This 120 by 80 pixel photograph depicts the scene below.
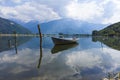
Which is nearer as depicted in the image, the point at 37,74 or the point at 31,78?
the point at 31,78

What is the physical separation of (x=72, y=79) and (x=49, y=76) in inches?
113

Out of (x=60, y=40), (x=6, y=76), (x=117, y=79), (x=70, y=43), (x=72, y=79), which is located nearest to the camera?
(x=117, y=79)

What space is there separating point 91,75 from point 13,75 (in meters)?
8.88

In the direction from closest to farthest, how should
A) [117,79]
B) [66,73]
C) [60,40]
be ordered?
[117,79], [66,73], [60,40]

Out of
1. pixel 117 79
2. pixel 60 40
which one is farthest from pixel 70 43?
pixel 117 79

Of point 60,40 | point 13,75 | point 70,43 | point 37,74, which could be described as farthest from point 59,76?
point 70,43

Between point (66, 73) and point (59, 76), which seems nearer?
point (59, 76)

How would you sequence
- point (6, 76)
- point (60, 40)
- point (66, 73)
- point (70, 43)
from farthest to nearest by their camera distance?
point (70, 43) → point (60, 40) → point (66, 73) → point (6, 76)

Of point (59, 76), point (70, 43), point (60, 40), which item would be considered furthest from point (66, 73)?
point (70, 43)

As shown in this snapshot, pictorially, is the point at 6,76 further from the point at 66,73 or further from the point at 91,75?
the point at 91,75

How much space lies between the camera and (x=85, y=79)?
24.3 meters

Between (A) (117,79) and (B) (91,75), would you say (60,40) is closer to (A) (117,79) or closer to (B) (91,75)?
(B) (91,75)

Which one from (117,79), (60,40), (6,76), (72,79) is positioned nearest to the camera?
(117,79)

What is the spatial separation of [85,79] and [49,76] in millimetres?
4075
